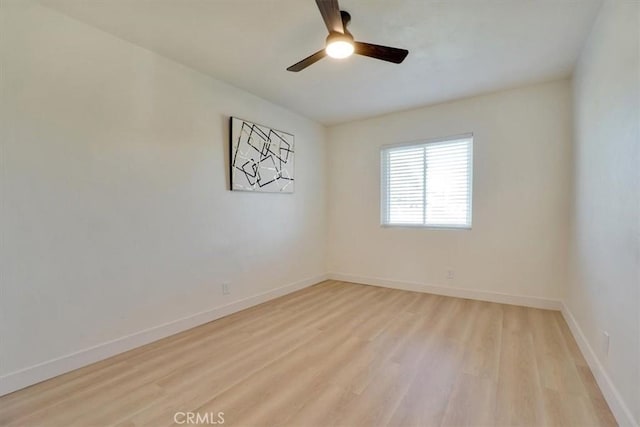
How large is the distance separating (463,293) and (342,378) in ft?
7.83

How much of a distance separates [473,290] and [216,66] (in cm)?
381

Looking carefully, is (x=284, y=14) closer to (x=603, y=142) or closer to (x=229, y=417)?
(x=603, y=142)

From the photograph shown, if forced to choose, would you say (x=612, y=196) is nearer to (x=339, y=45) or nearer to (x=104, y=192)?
(x=339, y=45)

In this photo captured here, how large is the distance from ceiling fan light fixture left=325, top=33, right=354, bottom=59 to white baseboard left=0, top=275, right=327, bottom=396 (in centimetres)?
262

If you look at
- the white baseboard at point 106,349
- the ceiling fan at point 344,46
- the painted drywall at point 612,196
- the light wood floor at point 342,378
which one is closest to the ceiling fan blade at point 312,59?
the ceiling fan at point 344,46

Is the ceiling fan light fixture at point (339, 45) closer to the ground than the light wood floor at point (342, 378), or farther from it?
farther from it

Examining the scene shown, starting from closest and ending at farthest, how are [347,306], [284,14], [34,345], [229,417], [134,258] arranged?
[229,417]
[34,345]
[284,14]
[134,258]
[347,306]

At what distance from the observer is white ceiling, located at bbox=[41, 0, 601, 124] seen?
78.3 inches

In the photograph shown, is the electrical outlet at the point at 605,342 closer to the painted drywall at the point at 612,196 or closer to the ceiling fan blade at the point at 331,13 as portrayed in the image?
the painted drywall at the point at 612,196

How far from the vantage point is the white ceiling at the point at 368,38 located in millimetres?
1989

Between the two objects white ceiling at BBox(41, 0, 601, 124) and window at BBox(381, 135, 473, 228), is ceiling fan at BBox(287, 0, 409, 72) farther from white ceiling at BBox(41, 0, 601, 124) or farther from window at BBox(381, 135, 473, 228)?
window at BBox(381, 135, 473, 228)


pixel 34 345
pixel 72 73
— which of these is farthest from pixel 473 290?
pixel 72 73

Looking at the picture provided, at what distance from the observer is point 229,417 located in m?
1.60

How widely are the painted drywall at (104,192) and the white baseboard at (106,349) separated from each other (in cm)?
4
